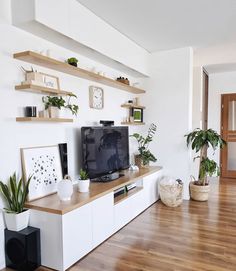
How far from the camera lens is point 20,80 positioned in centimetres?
228

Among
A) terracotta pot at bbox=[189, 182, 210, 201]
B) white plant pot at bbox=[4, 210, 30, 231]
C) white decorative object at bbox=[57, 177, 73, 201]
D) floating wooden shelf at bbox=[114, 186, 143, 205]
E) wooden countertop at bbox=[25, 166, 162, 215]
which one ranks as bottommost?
terracotta pot at bbox=[189, 182, 210, 201]

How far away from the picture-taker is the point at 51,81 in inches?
99.7

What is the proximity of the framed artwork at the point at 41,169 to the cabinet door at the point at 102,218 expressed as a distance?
479mm

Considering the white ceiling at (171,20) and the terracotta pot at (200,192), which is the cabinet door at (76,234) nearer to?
the white ceiling at (171,20)

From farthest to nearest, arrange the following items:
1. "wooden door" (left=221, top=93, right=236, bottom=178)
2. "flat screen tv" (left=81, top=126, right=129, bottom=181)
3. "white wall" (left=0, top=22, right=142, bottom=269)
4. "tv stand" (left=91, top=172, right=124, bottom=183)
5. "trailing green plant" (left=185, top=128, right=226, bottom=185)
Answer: "wooden door" (left=221, top=93, right=236, bottom=178) < "trailing green plant" (left=185, top=128, right=226, bottom=185) < "tv stand" (left=91, top=172, right=124, bottom=183) < "flat screen tv" (left=81, top=126, right=129, bottom=181) < "white wall" (left=0, top=22, right=142, bottom=269)

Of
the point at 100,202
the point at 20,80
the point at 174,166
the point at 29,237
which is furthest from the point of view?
the point at 174,166

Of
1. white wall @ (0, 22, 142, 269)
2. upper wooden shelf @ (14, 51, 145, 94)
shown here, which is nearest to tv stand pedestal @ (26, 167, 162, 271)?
white wall @ (0, 22, 142, 269)

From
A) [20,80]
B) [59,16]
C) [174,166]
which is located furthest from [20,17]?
[174,166]

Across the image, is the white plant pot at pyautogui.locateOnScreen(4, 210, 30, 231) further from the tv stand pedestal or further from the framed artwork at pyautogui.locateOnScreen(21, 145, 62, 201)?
the framed artwork at pyautogui.locateOnScreen(21, 145, 62, 201)

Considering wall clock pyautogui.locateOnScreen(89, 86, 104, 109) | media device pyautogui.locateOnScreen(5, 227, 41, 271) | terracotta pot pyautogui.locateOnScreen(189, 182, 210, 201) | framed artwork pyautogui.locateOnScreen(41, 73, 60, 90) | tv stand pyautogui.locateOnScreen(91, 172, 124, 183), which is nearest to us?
media device pyautogui.locateOnScreen(5, 227, 41, 271)

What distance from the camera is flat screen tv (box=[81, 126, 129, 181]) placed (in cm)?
290

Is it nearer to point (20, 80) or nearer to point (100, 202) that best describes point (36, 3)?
point (20, 80)

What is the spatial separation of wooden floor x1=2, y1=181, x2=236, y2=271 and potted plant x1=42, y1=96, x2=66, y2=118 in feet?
4.64

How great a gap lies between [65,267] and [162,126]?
9.27ft
